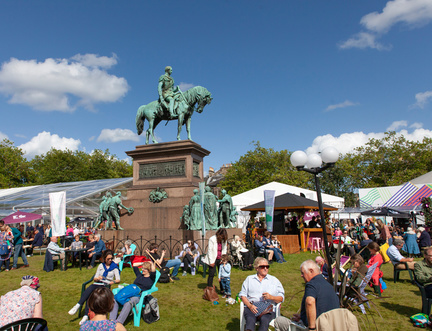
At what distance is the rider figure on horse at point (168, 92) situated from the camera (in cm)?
1448

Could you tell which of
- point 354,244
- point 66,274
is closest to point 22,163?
point 66,274

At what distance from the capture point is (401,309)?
6449 millimetres

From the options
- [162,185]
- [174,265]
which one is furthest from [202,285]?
[162,185]

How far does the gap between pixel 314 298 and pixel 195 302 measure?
12.5 ft

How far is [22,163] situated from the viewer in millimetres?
52188

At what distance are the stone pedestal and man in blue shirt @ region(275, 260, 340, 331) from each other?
27.6ft

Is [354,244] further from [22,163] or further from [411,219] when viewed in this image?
[22,163]

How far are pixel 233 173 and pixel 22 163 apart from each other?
3382 centimetres

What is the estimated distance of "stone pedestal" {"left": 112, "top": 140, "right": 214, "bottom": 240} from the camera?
12.8 meters

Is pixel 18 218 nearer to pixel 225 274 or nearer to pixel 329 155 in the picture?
pixel 225 274

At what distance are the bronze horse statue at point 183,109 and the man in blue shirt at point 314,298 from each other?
35.8ft

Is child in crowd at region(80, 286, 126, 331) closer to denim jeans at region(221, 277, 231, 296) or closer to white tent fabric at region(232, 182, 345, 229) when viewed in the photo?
denim jeans at region(221, 277, 231, 296)

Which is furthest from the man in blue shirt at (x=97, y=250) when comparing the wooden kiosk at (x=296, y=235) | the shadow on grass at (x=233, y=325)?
the wooden kiosk at (x=296, y=235)

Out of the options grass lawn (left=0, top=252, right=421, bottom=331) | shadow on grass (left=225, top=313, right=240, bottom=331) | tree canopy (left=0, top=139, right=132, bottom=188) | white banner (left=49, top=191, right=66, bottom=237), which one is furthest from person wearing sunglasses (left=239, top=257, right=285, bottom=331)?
tree canopy (left=0, top=139, right=132, bottom=188)
